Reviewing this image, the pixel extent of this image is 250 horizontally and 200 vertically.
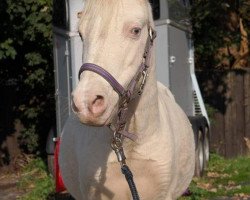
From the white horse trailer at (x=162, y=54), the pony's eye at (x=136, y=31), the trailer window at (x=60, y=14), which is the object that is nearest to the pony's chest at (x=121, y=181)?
the pony's eye at (x=136, y=31)

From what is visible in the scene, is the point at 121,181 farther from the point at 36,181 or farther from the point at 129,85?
the point at 36,181

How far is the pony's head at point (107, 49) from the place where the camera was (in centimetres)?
303

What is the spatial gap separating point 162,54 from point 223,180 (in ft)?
7.96

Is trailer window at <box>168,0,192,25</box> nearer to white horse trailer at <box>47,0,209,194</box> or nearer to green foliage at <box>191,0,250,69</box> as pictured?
white horse trailer at <box>47,0,209,194</box>

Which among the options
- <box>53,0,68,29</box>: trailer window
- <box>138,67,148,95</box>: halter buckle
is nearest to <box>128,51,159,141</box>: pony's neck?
<box>138,67,148,95</box>: halter buckle

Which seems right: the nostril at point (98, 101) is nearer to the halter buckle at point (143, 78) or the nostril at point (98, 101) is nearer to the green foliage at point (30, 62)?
the halter buckle at point (143, 78)

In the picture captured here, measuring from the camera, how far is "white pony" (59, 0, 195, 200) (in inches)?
124

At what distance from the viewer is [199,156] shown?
35.0ft

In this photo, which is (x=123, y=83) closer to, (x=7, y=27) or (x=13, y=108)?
(x=7, y=27)

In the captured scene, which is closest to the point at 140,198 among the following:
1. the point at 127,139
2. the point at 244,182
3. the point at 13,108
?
the point at 127,139

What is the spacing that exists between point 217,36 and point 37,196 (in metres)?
5.23

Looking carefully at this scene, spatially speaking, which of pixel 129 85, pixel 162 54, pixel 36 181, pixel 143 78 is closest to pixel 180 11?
pixel 162 54

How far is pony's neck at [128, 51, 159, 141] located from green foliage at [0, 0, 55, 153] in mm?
6226

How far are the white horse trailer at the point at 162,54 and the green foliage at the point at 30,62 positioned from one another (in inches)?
37.5
